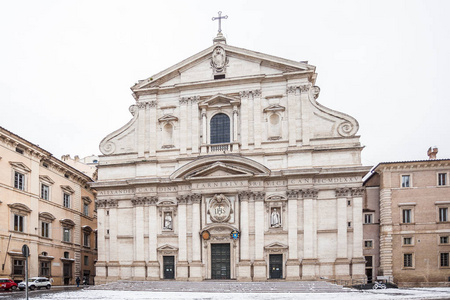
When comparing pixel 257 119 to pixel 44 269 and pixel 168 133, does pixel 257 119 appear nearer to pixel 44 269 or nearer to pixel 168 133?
pixel 168 133

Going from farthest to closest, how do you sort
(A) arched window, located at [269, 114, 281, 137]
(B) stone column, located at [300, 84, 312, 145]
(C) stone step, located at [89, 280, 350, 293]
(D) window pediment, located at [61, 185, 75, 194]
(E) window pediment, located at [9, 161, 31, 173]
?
(D) window pediment, located at [61, 185, 75, 194], (A) arched window, located at [269, 114, 281, 137], (B) stone column, located at [300, 84, 312, 145], (E) window pediment, located at [9, 161, 31, 173], (C) stone step, located at [89, 280, 350, 293]

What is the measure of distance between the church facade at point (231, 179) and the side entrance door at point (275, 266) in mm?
77

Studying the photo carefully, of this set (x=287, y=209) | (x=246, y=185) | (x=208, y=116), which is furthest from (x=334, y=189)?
(x=208, y=116)

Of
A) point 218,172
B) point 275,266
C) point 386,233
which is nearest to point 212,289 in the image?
point 275,266

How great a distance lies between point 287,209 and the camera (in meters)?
36.8

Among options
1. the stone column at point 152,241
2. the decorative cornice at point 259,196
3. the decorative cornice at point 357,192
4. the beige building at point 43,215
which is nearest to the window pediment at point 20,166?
the beige building at point 43,215

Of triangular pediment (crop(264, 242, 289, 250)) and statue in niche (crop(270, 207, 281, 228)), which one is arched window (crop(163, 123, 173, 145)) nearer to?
statue in niche (crop(270, 207, 281, 228))

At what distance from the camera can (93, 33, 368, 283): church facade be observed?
36.2m

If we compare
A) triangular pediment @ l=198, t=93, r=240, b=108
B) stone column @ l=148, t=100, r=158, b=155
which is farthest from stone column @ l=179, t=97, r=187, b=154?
stone column @ l=148, t=100, r=158, b=155

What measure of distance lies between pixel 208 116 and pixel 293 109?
7053 millimetres

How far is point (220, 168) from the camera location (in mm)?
37688

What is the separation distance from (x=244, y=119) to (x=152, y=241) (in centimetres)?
1236

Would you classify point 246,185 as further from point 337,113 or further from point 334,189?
point 337,113

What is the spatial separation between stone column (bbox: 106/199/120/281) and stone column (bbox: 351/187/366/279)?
18.7 m
